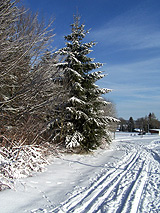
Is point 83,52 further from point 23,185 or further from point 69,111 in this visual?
point 23,185

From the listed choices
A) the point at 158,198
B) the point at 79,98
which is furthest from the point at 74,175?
the point at 79,98

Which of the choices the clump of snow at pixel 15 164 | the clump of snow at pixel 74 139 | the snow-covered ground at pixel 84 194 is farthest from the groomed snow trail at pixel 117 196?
the clump of snow at pixel 74 139

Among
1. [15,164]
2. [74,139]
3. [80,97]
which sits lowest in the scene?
Result: [15,164]

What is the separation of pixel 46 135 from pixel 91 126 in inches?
119

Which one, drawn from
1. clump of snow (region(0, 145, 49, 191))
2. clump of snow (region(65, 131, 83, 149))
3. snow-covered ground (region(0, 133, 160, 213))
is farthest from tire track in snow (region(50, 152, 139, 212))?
clump of snow (region(65, 131, 83, 149))

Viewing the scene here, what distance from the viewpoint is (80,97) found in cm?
1106

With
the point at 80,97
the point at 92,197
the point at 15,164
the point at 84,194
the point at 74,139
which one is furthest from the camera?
the point at 80,97

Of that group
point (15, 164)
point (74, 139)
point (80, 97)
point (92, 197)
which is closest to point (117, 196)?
point (92, 197)

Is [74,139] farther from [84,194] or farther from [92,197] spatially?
[92,197]

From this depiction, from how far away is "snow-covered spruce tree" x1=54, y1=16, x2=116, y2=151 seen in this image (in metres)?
10.3

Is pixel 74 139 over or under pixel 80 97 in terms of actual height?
under

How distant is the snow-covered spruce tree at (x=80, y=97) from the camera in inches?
407

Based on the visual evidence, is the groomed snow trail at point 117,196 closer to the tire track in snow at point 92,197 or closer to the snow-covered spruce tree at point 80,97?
the tire track in snow at point 92,197

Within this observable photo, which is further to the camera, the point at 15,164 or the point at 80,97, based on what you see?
the point at 80,97
